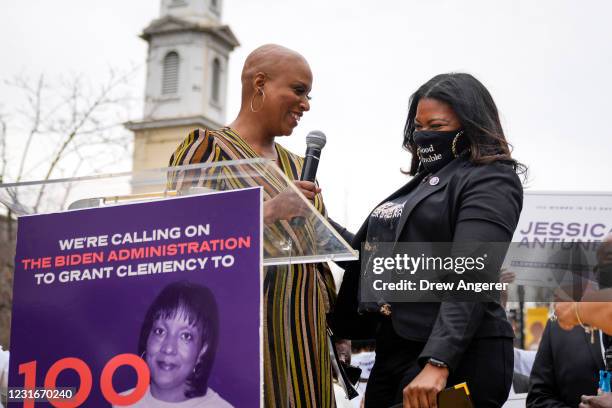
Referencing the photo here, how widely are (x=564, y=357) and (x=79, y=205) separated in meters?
3.31

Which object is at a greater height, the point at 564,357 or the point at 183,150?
the point at 183,150

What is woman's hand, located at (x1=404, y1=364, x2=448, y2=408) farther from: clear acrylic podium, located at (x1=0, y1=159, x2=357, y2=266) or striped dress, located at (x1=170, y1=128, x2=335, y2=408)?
clear acrylic podium, located at (x1=0, y1=159, x2=357, y2=266)

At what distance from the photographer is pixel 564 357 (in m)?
4.98

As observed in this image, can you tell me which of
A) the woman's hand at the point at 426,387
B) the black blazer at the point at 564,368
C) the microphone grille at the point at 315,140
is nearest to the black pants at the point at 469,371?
the woman's hand at the point at 426,387

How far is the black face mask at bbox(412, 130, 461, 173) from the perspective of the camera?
10.3 ft

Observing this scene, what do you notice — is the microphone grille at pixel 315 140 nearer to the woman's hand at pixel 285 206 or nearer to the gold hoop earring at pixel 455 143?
the gold hoop earring at pixel 455 143

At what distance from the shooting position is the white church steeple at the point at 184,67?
3822 cm

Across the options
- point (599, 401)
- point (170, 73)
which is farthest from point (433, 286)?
point (170, 73)

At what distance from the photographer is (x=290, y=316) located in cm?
291

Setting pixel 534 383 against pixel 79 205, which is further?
pixel 534 383

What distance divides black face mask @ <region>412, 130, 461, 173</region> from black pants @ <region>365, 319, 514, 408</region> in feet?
2.01

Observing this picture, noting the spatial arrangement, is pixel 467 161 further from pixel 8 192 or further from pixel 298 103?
pixel 8 192

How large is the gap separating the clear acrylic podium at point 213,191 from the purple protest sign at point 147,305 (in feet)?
0.31

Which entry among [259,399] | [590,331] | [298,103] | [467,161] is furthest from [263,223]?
[590,331]
